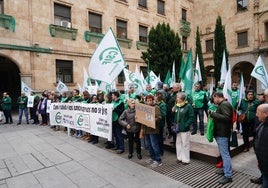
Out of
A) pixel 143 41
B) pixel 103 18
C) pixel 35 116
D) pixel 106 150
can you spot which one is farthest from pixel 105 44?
pixel 143 41

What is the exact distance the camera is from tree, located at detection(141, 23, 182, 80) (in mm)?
15070

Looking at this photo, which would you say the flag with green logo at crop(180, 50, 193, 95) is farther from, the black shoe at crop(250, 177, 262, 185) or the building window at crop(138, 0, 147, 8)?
the building window at crop(138, 0, 147, 8)

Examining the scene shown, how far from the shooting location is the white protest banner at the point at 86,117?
6.68 meters

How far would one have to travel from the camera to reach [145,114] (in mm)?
5336

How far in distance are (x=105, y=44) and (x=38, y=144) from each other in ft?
13.3

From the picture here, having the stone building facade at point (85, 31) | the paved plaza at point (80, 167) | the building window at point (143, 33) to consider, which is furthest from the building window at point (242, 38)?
the paved plaza at point (80, 167)

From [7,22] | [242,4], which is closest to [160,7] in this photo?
[242,4]

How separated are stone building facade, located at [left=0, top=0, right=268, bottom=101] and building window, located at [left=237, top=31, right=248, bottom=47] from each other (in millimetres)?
112

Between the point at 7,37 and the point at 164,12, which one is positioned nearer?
the point at 7,37

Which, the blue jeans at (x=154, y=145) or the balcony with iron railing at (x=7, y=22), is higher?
the balcony with iron railing at (x=7, y=22)

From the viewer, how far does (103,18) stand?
18.8 meters

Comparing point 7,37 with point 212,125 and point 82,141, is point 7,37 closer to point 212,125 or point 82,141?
point 82,141

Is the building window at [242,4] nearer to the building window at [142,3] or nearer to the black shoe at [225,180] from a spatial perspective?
the building window at [142,3]

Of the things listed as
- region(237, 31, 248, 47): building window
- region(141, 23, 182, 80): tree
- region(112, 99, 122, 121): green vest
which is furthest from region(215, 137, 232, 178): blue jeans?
region(237, 31, 248, 47): building window
